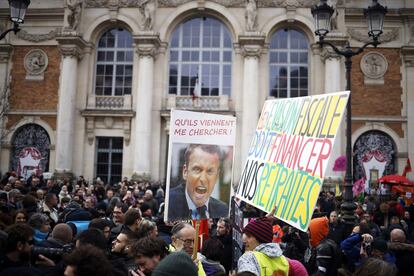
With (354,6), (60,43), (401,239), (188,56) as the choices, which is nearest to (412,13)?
(354,6)

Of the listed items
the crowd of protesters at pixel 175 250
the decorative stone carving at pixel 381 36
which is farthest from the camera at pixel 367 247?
the decorative stone carving at pixel 381 36

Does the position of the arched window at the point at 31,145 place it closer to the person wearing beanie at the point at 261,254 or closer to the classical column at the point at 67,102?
the classical column at the point at 67,102

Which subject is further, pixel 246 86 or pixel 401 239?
pixel 246 86

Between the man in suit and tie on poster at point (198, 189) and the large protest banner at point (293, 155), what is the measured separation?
0.43 metres

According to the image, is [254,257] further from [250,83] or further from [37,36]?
[37,36]

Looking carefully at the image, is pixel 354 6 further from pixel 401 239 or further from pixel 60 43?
pixel 401 239

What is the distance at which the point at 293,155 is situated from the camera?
4.30m

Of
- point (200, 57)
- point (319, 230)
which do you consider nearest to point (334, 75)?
point (200, 57)

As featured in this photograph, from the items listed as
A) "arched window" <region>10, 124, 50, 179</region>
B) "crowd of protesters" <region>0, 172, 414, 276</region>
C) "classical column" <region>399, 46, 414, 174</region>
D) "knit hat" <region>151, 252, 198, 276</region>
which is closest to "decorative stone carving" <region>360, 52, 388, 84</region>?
"classical column" <region>399, 46, 414, 174</region>

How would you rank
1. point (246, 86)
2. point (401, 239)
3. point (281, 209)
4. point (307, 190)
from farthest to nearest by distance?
1. point (246, 86)
2. point (401, 239)
3. point (281, 209)
4. point (307, 190)

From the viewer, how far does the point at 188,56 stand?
23203 mm

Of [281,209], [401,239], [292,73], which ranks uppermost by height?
[292,73]

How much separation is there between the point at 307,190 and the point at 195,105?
60.6 feet

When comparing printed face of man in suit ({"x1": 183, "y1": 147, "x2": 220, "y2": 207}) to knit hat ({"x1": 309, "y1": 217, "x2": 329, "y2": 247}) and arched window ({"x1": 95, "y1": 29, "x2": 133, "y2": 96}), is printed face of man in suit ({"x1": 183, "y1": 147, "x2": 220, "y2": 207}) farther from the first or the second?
arched window ({"x1": 95, "y1": 29, "x2": 133, "y2": 96})
